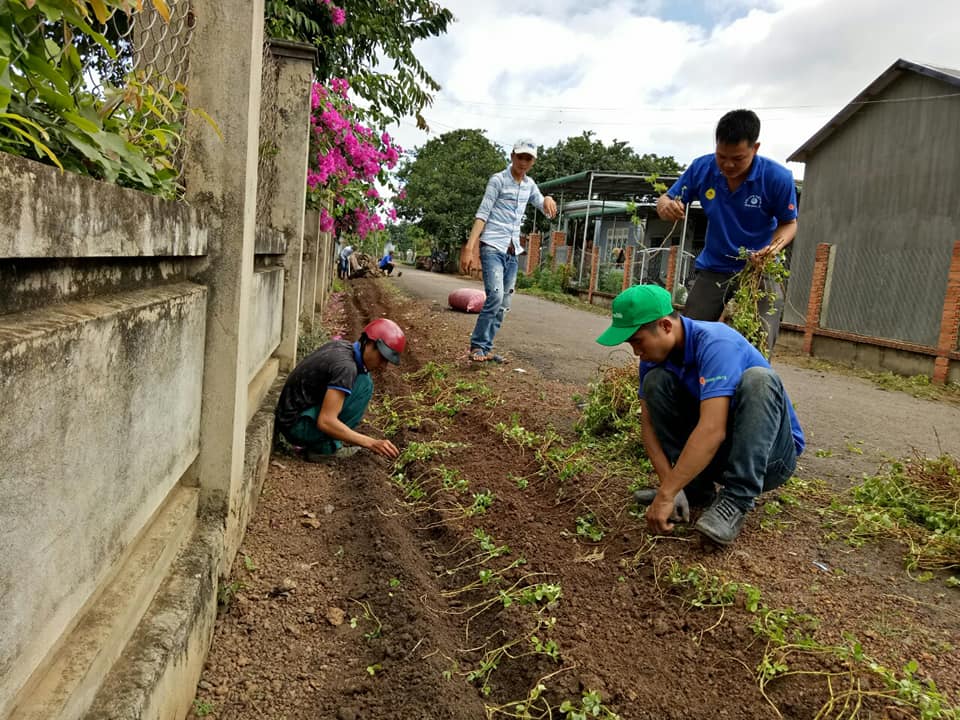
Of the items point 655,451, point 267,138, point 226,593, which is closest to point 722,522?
point 655,451

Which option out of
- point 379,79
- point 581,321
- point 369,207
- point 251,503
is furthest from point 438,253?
point 251,503

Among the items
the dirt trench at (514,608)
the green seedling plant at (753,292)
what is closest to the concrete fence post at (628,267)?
the green seedling plant at (753,292)

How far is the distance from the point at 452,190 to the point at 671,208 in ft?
113

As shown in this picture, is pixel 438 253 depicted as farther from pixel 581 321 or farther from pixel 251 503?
pixel 251 503

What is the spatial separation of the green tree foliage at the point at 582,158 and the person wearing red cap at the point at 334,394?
122 ft

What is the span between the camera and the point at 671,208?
4.12 meters

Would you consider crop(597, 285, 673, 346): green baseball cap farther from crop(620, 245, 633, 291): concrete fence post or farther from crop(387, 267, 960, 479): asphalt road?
crop(620, 245, 633, 291): concrete fence post

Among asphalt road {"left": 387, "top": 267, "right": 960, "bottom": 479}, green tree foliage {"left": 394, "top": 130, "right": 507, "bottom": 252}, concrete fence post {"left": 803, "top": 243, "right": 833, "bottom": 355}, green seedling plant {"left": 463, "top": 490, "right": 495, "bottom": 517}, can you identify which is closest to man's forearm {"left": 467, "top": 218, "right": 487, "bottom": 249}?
asphalt road {"left": 387, "top": 267, "right": 960, "bottom": 479}

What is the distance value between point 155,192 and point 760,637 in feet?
7.52

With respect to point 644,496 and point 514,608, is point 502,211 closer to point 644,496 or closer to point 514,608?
point 644,496

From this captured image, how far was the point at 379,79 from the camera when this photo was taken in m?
7.52

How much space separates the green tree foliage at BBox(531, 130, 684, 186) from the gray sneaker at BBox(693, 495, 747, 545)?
126 feet

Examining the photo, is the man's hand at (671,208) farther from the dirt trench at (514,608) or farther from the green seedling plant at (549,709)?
the green seedling plant at (549,709)

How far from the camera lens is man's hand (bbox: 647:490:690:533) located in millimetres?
2805
